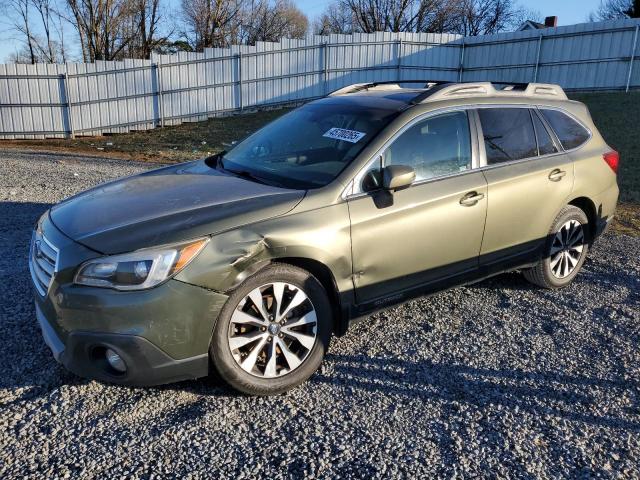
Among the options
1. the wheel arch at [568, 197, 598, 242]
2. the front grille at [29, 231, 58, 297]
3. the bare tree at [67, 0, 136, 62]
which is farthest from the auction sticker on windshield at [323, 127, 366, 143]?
the bare tree at [67, 0, 136, 62]

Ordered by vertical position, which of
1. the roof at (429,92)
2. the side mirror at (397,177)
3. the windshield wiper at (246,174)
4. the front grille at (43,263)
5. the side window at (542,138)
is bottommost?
the front grille at (43,263)

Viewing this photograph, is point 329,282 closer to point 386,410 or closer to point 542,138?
point 386,410

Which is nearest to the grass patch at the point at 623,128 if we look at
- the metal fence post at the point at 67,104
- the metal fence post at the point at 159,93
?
the metal fence post at the point at 159,93

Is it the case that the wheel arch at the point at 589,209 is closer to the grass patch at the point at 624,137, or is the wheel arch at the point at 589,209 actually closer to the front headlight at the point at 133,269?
the grass patch at the point at 624,137

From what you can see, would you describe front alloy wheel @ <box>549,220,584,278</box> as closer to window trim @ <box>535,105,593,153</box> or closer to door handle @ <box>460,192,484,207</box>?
window trim @ <box>535,105,593,153</box>

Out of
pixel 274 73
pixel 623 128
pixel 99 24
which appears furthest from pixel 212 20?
pixel 623 128

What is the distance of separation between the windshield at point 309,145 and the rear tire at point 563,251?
1934mm

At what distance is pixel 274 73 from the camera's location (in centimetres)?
2017

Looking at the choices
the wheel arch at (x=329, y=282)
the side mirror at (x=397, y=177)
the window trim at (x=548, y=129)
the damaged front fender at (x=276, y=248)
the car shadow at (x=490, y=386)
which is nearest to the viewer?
the damaged front fender at (x=276, y=248)

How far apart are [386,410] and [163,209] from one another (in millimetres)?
1734

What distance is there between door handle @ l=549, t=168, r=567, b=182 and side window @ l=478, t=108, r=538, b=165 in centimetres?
21

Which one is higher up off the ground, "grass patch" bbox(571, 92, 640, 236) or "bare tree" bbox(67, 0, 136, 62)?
"bare tree" bbox(67, 0, 136, 62)

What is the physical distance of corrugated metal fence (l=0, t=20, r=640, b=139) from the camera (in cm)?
1805

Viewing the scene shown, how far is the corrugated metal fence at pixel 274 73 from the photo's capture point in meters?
18.0
